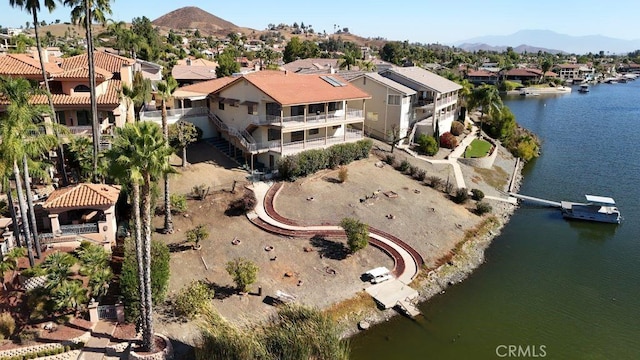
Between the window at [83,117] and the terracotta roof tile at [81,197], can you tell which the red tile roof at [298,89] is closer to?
the window at [83,117]

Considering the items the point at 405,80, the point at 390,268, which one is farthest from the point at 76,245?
the point at 405,80

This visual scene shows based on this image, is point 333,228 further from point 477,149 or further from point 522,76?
point 522,76

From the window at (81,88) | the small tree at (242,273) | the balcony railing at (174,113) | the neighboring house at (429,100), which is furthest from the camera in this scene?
the neighboring house at (429,100)

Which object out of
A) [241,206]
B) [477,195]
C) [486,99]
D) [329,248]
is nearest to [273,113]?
[241,206]

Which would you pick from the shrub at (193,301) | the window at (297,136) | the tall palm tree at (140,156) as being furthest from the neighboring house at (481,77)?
the tall palm tree at (140,156)

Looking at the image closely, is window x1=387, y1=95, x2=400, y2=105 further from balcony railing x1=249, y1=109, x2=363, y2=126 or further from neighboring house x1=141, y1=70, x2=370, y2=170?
balcony railing x1=249, y1=109, x2=363, y2=126

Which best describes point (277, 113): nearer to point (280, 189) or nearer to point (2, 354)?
point (280, 189)
